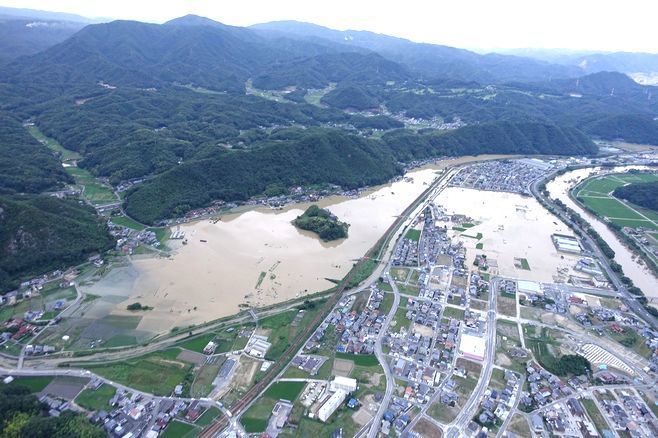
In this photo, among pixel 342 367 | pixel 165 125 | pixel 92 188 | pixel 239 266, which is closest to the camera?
pixel 342 367

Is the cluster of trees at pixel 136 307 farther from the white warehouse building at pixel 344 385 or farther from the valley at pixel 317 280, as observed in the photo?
the white warehouse building at pixel 344 385

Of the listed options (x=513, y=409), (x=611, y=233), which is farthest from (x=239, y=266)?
(x=611, y=233)

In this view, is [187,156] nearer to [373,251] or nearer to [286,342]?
[373,251]

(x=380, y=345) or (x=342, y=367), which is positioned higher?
(x=380, y=345)

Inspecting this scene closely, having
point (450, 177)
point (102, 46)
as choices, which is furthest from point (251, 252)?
point (102, 46)

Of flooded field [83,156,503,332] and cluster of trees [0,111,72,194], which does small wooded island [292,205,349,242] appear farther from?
cluster of trees [0,111,72,194]

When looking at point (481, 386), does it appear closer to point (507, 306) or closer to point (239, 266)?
point (507, 306)

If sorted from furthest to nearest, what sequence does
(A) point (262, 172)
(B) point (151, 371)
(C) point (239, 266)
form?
(A) point (262, 172), (C) point (239, 266), (B) point (151, 371)
